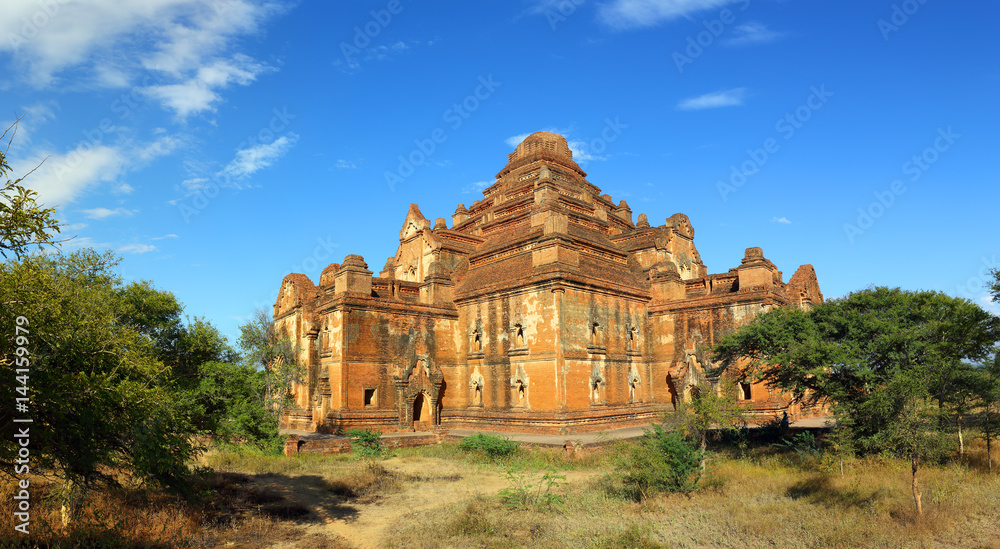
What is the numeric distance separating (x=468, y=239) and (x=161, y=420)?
969 inches

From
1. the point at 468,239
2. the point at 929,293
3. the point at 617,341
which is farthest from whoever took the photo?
the point at 468,239

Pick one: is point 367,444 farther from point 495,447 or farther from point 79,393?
point 79,393

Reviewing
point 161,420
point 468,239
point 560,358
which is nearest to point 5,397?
point 161,420

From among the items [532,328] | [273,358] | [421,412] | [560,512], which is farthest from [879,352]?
[273,358]

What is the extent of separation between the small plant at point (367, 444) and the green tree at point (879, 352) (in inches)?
590

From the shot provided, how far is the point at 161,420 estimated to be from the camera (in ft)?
24.4

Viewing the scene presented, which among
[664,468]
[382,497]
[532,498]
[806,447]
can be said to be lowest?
[382,497]

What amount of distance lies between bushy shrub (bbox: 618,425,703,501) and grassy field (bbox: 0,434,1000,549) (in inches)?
15.3

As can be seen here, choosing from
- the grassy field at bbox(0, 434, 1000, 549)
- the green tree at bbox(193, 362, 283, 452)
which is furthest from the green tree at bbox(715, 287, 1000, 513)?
the green tree at bbox(193, 362, 283, 452)

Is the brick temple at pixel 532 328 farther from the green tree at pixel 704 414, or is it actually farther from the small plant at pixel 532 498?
the small plant at pixel 532 498

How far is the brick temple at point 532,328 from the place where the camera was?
2398cm

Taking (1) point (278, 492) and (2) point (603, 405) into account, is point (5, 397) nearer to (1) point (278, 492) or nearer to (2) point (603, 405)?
(1) point (278, 492)

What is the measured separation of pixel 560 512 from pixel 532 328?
39.3 feet

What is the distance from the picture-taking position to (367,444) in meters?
21.4
